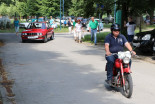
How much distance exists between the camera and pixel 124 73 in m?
6.64

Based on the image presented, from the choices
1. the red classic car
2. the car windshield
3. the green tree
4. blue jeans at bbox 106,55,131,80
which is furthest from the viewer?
the green tree

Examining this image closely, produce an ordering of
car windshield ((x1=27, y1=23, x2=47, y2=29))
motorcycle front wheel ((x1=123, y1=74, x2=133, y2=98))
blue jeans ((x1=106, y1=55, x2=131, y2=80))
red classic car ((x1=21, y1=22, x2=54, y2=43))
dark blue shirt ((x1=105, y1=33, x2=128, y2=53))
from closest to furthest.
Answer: motorcycle front wheel ((x1=123, y1=74, x2=133, y2=98))
blue jeans ((x1=106, y1=55, x2=131, y2=80))
dark blue shirt ((x1=105, y1=33, x2=128, y2=53))
red classic car ((x1=21, y1=22, x2=54, y2=43))
car windshield ((x1=27, y1=23, x2=47, y2=29))

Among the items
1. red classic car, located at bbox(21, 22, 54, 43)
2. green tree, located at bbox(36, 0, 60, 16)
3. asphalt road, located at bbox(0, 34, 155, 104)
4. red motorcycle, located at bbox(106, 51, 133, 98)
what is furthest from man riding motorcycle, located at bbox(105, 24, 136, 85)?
green tree, located at bbox(36, 0, 60, 16)

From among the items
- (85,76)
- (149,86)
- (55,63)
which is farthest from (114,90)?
(55,63)

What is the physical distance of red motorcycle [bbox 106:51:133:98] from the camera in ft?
21.1

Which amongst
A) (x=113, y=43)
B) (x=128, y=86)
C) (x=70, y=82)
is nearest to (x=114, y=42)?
(x=113, y=43)

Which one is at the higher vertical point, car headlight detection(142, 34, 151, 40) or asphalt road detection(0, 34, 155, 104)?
car headlight detection(142, 34, 151, 40)

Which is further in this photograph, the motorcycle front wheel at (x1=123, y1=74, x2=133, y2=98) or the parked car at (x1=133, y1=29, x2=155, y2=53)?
the parked car at (x1=133, y1=29, x2=155, y2=53)

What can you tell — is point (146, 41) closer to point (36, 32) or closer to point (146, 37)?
point (146, 37)

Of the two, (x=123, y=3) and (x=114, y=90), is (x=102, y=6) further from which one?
(x=114, y=90)

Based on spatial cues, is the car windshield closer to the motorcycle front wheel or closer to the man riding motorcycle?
the man riding motorcycle

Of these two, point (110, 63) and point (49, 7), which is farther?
point (49, 7)

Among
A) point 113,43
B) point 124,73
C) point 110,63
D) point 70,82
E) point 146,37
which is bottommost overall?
point 70,82

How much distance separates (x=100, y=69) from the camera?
10344 mm
